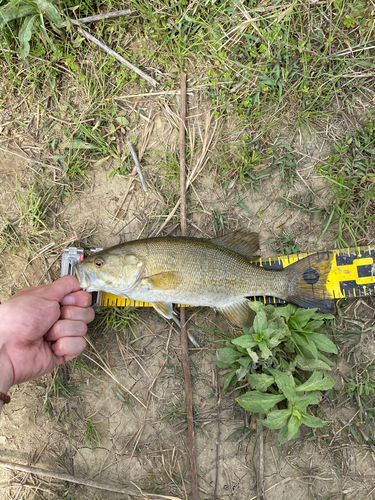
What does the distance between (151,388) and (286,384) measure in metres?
1.54

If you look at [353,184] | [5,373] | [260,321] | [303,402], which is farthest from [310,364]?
[5,373]

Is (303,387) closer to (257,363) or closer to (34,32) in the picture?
(257,363)

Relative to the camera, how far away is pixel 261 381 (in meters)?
3.43

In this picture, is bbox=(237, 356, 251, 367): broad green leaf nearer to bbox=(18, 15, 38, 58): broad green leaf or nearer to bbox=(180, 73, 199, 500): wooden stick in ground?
bbox=(180, 73, 199, 500): wooden stick in ground

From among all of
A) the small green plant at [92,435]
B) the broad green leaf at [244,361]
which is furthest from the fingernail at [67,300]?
the broad green leaf at [244,361]

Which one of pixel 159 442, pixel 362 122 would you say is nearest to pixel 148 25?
pixel 362 122

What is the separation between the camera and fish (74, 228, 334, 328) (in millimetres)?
3404

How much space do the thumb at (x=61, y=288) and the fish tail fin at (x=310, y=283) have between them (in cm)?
228

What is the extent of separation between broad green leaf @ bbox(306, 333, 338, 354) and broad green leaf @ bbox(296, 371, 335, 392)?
0.32 meters

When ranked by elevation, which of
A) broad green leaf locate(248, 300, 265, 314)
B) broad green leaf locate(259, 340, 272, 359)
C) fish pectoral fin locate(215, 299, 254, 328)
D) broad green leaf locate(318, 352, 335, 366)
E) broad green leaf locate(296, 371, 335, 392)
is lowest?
broad green leaf locate(318, 352, 335, 366)

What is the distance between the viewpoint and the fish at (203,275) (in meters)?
3.40

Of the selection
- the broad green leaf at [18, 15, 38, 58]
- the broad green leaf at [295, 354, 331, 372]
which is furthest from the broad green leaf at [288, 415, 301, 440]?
the broad green leaf at [18, 15, 38, 58]

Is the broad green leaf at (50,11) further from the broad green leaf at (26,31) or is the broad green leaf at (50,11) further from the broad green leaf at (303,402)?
the broad green leaf at (303,402)

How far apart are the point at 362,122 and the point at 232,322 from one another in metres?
2.83
